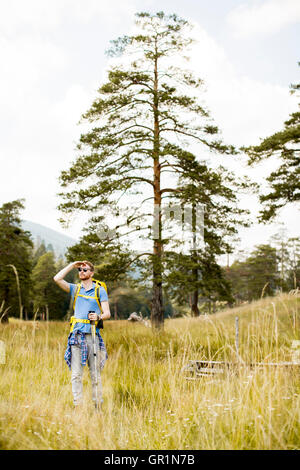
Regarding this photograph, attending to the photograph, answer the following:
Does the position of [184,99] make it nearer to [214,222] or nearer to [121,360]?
[214,222]

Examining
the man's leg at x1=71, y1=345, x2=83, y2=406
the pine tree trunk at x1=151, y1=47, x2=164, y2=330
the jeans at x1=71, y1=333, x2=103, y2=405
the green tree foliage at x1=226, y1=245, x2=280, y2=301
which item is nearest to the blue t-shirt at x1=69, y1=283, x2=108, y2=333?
the jeans at x1=71, y1=333, x2=103, y2=405

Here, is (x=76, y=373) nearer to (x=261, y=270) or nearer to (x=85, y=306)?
(x=85, y=306)

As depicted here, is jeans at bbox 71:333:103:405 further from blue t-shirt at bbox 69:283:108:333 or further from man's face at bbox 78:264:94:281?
man's face at bbox 78:264:94:281

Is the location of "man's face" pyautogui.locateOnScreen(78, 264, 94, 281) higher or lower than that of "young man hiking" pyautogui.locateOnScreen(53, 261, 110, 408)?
higher

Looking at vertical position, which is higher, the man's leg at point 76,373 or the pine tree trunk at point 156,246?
the pine tree trunk at point 156,246

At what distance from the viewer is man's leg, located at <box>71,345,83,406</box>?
4508 mm

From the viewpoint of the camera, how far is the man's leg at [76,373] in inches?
177

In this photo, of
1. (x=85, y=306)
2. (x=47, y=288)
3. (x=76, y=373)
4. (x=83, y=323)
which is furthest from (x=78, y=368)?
(x=47, y=288)

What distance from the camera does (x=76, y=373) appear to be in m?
4.55

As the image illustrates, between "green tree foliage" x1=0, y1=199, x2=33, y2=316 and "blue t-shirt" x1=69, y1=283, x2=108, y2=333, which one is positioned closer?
"blue t-shirt" x1=69, y1=283, x2=108, y2=333

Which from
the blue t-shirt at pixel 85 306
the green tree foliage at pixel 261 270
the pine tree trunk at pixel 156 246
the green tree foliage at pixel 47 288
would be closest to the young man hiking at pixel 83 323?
the blue t-shirt at pixel 85 306

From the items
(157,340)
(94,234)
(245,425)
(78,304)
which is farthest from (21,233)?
(245,425)

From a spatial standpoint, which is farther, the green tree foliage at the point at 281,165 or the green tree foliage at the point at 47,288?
the green tree foliage at the point at 47,288

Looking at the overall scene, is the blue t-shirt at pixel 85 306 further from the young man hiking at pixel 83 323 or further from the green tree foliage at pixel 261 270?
the green tree foliage at pixel 261 270
